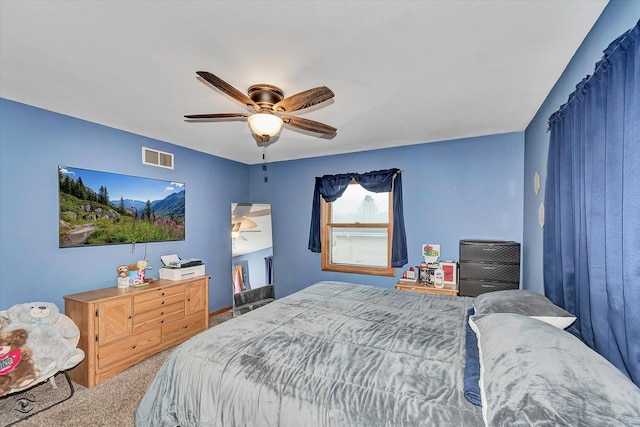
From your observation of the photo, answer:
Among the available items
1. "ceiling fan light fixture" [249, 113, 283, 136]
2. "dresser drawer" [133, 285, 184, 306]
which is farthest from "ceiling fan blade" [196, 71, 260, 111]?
"dresser drawer" [133, 285, 184, 306]

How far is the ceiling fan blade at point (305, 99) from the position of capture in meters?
1.80

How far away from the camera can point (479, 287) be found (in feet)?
10.8

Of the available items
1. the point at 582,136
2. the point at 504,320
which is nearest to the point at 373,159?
the point at 582,136

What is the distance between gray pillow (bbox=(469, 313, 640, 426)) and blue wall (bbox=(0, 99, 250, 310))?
361 centimetres

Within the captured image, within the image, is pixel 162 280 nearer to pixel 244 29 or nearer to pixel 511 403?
pixel 244 29

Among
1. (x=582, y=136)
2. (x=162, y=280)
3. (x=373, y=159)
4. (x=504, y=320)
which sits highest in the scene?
(x=373, y=159)

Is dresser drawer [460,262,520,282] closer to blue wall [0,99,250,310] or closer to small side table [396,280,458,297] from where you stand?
small side table [396,280,458,297]

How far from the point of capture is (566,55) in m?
1.82

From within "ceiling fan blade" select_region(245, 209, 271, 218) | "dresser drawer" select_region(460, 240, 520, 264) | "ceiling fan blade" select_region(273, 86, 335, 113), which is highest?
"ceiling fan blade" select_region(273, 86, 335, 113)

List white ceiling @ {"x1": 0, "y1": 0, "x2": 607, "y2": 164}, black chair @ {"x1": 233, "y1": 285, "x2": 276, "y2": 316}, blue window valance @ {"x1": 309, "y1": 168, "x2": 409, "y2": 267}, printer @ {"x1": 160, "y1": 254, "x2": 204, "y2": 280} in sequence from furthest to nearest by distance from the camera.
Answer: black chair @ {"x1": 233, "y1": 285, "x2": 276, "y2": 316} → blue window valance @ {"x1": 309, "y1": 168, "x2": 409, "y2": 267} → printer @ {"x1": 160, "y1": 254, "x2": 204, "y2": 280} → white ceiling @ {"x1": 0, "y1": 0, "x2": 607, "y2": 164}

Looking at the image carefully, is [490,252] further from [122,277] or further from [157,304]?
[122,277]

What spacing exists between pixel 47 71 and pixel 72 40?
59 cm

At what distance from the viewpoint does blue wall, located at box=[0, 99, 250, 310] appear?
249cm

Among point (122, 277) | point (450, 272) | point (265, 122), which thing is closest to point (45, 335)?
point (122, 277)
